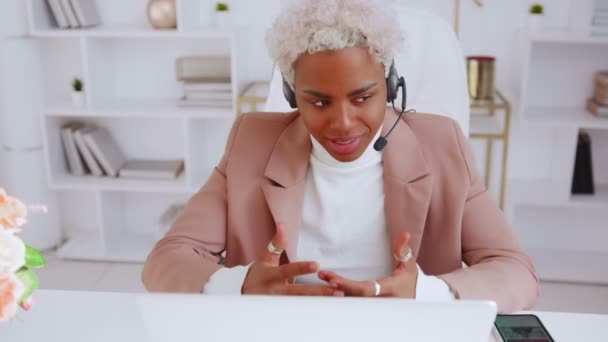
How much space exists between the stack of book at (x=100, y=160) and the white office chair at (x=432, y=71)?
4.43 ft

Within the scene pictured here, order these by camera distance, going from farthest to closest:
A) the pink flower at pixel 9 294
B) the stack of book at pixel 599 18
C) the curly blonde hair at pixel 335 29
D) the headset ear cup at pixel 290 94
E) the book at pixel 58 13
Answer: the book at pixel 58 13, the stack of book at pixel 599 18, the headset ear cup at pixel 290 94, the curly blonde hair at pixel 335 29, the pink flower at pixel 9 294

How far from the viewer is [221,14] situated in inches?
103

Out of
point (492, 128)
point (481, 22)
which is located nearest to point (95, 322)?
point (492, 128)

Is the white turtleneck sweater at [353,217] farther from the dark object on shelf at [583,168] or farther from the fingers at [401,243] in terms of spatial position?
the dark object on shelf at [583,168]

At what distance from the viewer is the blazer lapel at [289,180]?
1.22 meters

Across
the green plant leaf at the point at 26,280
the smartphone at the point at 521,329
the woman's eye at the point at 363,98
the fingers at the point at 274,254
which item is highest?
the woman's eye at the point at 363,98

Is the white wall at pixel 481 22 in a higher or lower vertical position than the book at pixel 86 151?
higher

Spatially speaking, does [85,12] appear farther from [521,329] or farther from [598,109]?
[521,329]

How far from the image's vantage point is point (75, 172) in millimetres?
2893

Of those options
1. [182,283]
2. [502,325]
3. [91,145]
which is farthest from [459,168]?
[91,145]

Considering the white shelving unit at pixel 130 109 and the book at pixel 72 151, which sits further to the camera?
the book at pixel 72 151

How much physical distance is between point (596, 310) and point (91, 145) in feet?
7.00

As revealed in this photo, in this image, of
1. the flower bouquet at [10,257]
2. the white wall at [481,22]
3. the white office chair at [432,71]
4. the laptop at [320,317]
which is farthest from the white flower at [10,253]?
the white wall at [481,22]

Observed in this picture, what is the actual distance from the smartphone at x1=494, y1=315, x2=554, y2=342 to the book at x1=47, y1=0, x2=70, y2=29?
2260mm
